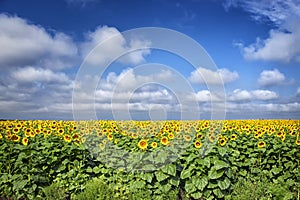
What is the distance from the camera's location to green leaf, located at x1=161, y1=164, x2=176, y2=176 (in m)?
6.83

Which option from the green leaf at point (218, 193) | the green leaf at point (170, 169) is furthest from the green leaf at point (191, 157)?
the green leaf at point (218, 193)

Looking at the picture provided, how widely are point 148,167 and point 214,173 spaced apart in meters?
1.27

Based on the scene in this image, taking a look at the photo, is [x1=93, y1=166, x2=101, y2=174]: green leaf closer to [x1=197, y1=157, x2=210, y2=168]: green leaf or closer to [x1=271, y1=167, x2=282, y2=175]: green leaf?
[x1=197, y1=157, x2=210, y2=168]: green leaf

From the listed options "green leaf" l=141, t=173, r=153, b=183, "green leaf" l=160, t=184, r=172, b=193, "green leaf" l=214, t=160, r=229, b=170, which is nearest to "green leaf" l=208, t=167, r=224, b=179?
"green leaf" l=214, t=160, r=229, b=170

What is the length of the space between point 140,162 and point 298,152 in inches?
154

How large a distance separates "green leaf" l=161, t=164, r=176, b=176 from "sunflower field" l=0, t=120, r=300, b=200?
0.06ft

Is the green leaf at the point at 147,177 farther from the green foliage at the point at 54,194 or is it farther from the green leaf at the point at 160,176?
the green foliage at the point at 54,194

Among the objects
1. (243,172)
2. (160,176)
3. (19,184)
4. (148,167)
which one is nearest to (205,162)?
(160,176)

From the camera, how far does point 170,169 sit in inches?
271

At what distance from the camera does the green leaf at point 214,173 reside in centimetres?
680

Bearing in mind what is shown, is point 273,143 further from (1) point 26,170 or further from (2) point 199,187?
(1) point 26,170

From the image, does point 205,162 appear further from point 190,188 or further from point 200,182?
point 190,188

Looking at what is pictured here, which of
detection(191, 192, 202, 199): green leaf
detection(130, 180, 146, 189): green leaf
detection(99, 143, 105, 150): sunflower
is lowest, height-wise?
detection(191, 192, 202, 199): green leaf

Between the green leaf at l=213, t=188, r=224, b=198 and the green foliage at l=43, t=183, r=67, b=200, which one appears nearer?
the green foliage at l=43, t=183, r=67, b=200
